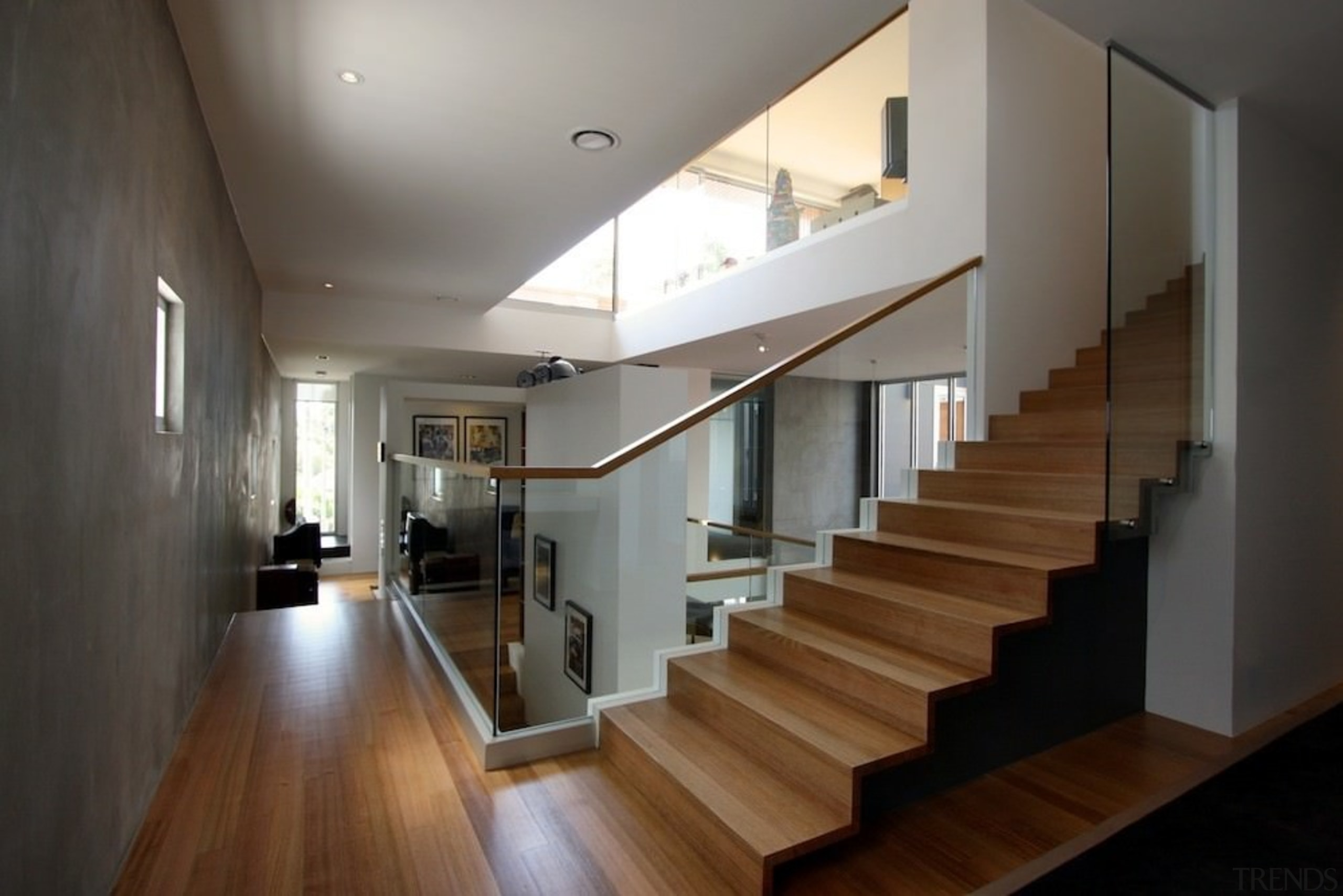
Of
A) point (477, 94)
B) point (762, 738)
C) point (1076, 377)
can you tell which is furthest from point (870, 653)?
point (477, 94)

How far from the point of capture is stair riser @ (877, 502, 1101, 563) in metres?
2.84

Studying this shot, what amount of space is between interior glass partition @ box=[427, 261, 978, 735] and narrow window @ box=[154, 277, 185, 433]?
127 centimetres

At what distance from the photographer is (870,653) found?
8.87 feet

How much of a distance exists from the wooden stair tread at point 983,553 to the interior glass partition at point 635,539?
35 cm

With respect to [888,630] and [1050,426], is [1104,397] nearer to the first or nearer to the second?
[1050,426]

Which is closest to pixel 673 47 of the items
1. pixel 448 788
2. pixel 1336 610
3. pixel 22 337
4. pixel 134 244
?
pixel 134 244

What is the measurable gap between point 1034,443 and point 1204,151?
163 cm

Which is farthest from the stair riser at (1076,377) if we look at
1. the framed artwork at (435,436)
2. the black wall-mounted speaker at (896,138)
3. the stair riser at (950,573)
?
the framed artwork at (435,436)

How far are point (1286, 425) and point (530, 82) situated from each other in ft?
13.5

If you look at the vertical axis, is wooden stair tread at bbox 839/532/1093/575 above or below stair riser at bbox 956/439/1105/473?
below

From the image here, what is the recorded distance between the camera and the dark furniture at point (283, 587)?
6996 mm

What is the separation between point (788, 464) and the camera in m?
3.42

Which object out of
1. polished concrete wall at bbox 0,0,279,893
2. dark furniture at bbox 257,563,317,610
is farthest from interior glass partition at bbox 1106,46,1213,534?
dark furniture at bbox 257,563,317,610

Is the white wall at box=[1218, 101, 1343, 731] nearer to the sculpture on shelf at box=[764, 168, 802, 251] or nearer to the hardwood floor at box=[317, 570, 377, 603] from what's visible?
the sculpture on shelf at box=[764, 168, 802, 251]
